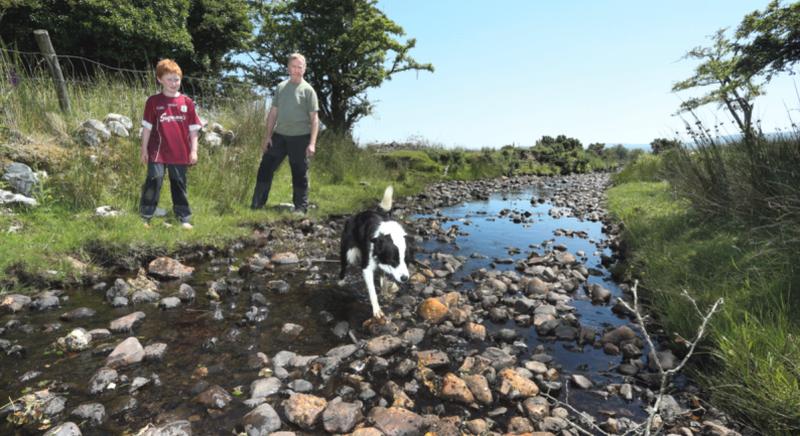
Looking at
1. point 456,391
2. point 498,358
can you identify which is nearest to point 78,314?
point 456,391

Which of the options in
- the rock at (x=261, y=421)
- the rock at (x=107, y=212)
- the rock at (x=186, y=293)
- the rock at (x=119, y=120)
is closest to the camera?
the rock at (x=261, y=421)

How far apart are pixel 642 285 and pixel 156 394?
5.60m

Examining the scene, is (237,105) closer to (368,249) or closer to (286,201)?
(286,201)

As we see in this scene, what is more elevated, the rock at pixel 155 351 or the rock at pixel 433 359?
the rock at pixel 155 351

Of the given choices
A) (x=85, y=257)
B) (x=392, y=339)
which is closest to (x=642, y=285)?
(x=392, y=339)

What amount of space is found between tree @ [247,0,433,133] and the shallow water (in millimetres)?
14148

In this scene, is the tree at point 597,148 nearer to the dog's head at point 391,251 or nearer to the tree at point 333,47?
the tree at point 333,47

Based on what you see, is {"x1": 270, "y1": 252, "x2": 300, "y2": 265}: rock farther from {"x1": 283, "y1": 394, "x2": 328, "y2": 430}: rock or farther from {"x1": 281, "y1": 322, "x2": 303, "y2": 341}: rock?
{"x1": 283, "y1": 394, "x2": 328, "y2": 430}: rock

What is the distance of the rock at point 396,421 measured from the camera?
2.78 m

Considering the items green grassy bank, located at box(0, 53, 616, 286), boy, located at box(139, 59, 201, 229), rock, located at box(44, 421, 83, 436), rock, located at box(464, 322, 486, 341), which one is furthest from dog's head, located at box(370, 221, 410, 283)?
boy, located at box(139, 59, 201, 229)

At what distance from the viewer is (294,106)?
315 inches

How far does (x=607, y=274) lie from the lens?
21.6 feet

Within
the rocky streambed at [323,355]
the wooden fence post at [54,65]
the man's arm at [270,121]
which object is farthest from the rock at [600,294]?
the wooden fence post at [54,65]

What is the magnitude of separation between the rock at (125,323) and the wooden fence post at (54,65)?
7250 millimetres
